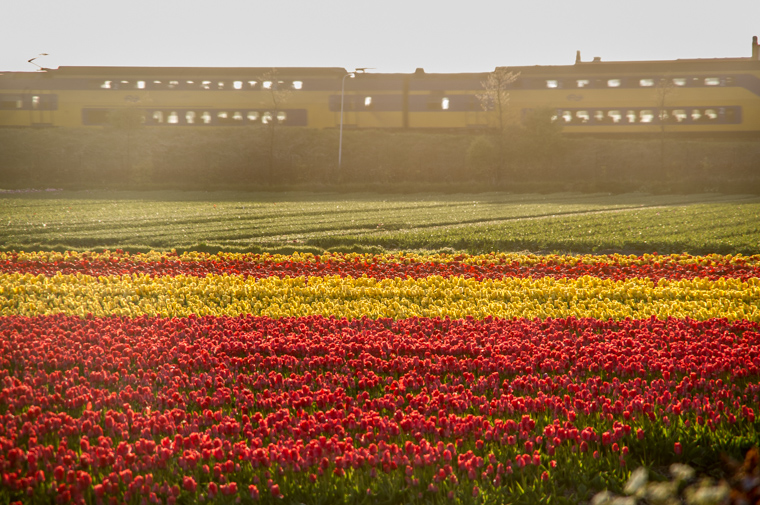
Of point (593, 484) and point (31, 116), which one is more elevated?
point (31, 116)

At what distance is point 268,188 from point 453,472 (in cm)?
4621

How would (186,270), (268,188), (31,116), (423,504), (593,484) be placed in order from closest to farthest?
(423,504)
(593,484)
(186,270)
(268,188)
(31,116)

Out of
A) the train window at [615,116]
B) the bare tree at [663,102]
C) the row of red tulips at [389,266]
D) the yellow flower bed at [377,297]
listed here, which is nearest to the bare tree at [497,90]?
the train window at [615,116]

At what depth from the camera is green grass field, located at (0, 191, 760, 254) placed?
17.8 meters

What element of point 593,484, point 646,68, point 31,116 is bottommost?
point 593,484

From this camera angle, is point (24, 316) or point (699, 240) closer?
point (24, 316)

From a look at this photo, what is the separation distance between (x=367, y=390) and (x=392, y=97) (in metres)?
50.3

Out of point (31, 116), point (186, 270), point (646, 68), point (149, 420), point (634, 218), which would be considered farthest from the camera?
point (31, 116)

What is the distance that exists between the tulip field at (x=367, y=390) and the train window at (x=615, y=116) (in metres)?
47.1

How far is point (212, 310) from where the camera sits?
338 inches

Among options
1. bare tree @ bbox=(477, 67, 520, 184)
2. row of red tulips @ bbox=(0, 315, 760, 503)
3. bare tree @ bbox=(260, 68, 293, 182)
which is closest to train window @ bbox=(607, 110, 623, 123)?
bare tree @ bbox=(477, 67, 520, 184)

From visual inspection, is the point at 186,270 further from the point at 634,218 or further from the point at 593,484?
the point at 634,218

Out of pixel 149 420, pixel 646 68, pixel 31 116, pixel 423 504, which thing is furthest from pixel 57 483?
pixel 31 116

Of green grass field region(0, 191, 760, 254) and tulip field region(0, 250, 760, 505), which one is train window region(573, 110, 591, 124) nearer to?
green grass field region(0, 191, 760, 254)
